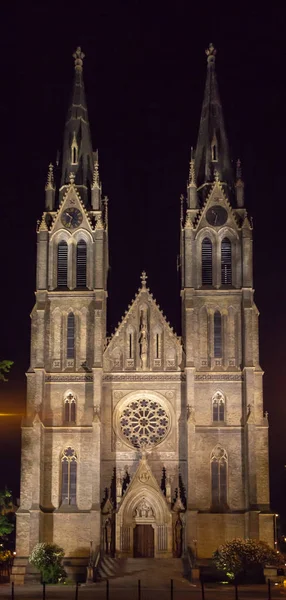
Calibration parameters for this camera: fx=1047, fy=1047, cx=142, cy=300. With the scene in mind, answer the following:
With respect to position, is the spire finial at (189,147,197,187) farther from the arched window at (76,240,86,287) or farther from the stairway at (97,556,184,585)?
the stairway at (97,556,184,585)

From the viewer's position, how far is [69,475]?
74875 millimetres

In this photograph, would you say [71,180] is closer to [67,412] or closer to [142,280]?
[142,280]

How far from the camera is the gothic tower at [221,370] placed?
73062mm

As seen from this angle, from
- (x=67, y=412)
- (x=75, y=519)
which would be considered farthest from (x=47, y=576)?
(x=67, y=412)

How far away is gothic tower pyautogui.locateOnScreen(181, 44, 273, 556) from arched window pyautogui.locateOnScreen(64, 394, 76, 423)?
27.8 feet

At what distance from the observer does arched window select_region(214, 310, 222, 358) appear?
77.2m

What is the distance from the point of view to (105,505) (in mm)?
73688

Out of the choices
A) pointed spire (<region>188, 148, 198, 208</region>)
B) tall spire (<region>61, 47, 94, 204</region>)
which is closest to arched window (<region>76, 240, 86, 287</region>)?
tall spire (<region>61, 47, 94, 204</region>)

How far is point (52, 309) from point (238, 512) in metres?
20.1

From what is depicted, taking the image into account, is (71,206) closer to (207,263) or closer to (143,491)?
(207,263)

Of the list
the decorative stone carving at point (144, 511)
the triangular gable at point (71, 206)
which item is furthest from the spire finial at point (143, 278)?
the decorative stone carving at point (144, 511)

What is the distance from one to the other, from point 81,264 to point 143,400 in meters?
11.4

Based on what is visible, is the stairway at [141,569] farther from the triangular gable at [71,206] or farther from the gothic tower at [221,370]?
the triangular gable at [71,206]

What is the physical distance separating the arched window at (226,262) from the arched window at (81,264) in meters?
10.5
